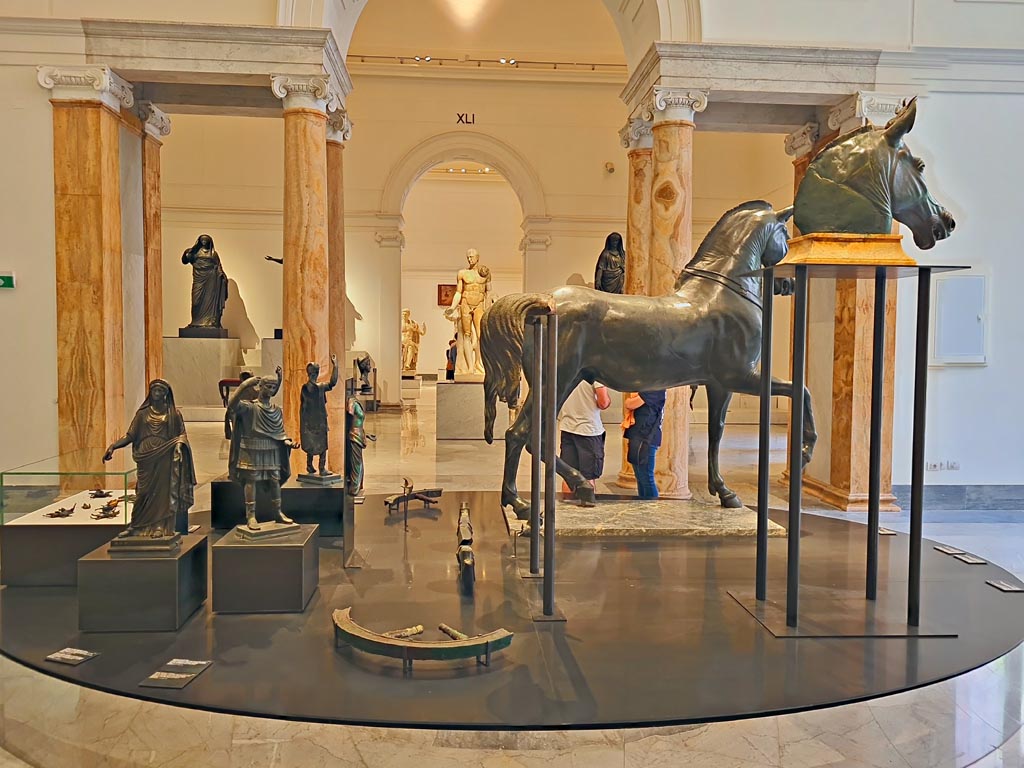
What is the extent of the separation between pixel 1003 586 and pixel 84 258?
7.92 metres

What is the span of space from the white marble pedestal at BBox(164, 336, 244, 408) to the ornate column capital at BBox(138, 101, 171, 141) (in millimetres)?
7421

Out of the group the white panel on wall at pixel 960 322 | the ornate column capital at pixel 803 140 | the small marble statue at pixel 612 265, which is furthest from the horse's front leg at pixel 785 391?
the small marble statue at pixel 612 265

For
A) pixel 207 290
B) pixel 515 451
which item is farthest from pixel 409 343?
pixel 515 451

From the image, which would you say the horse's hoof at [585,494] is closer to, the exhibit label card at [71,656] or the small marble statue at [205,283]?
the exhibit label card at [71,656]

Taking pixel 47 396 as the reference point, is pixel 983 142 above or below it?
above

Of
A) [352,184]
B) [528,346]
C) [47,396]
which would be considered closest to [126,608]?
[528,346]

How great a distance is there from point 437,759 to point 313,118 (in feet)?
21.8

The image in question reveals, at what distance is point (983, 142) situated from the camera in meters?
8.46

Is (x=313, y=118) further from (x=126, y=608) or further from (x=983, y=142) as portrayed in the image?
(x=983, y=142)

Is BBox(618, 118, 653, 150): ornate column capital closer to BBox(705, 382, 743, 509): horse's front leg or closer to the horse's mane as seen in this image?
the horse's mane

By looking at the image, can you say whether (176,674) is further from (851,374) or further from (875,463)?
(851,374)

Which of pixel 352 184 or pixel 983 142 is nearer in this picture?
pixel 983 142

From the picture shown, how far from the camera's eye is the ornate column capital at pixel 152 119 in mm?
8938

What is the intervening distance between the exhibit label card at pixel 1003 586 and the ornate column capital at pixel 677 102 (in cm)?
534
